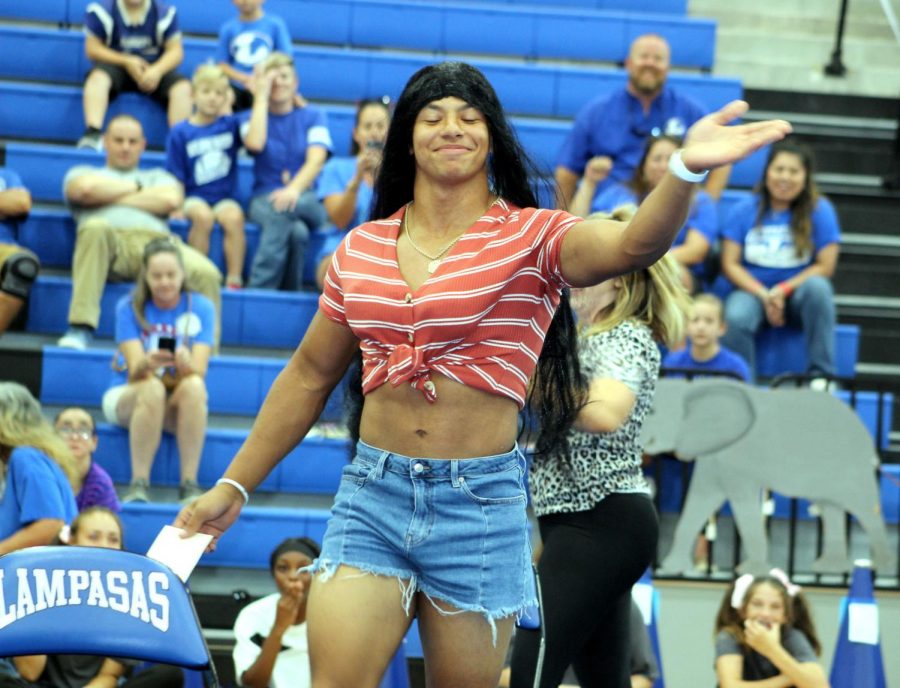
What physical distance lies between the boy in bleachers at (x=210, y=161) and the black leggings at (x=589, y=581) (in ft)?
14.2

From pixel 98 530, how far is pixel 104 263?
2.31 m

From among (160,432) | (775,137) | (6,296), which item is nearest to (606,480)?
(775,137)

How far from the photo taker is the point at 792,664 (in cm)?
557

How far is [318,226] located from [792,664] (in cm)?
378

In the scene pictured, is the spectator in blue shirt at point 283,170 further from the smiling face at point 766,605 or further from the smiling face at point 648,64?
the smiling face at point 766,605

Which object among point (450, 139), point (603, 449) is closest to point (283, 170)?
point (603, 449)

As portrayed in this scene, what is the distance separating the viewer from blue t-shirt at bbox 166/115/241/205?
26.7ft

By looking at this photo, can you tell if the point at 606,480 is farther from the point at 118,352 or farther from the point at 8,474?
the point at 118,352

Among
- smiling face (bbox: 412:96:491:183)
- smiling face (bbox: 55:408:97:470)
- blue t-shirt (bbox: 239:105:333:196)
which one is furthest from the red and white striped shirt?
blue t-shirt (bbox: 239:105:333:196)

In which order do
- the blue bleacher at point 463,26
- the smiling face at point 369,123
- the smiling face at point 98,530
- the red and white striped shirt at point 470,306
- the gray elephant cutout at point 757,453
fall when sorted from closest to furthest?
the red and white striped shirt at point 470,306
the smiling face at point 98,530
the gray elephant cutout at point 757,453
the smiling face at point 369,123
the blue bleacher at point 463,26

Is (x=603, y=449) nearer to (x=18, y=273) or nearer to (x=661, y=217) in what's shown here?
(x=661, y=217)

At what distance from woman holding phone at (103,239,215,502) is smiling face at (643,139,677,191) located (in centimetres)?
224

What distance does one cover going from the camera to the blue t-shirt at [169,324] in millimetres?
7027

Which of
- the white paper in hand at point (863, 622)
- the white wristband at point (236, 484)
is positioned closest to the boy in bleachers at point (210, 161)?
the white paper in hand at point (863, 622)
